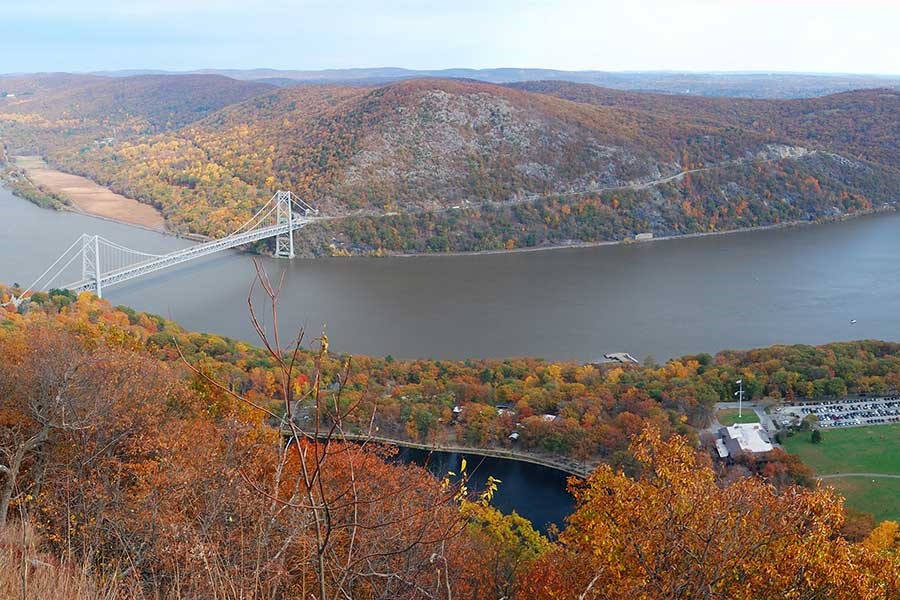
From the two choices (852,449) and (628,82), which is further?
(628,82)

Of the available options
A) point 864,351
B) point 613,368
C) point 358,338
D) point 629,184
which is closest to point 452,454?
point 613,368

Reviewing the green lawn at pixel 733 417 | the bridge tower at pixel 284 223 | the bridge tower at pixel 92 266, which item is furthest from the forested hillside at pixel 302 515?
the bridge tower at pixel 284 223

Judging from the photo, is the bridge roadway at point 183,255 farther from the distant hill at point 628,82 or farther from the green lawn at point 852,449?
the distant hill at point 628,82

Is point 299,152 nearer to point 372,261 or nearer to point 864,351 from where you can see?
point 372,261

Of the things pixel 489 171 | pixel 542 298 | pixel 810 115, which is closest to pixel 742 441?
pixel 542 298

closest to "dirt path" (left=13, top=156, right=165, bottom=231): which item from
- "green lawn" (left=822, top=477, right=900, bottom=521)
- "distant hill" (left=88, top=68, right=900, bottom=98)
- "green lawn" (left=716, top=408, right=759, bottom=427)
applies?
"green lawn" (left=716, top=408, right=759, bottom=427)

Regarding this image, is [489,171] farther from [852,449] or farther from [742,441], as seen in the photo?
[852,449]
